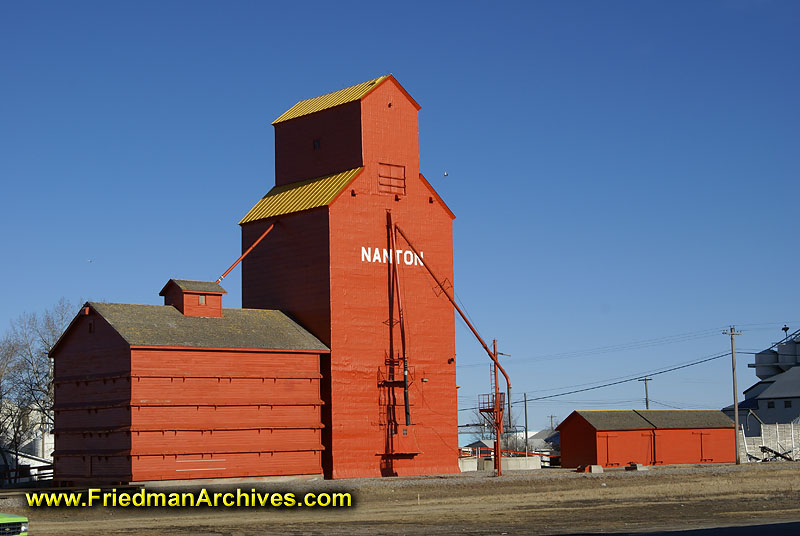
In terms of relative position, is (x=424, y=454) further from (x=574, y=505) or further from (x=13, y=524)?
(x=13, y=524)

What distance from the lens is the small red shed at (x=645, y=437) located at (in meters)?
67.2

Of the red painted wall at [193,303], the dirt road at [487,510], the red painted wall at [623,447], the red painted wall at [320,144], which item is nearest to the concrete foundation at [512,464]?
the red painted wall at [623,447]

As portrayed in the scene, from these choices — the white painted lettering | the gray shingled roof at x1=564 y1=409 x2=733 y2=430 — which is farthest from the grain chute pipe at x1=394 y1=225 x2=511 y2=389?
the gray shingled roof at x1=564 y1=409 x2=733 y2=430

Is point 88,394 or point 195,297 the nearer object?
A: point 88,394

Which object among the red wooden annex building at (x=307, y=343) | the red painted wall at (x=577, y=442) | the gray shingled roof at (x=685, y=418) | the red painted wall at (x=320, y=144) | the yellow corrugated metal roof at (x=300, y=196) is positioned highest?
the red painted wall at (x=320, y=144)

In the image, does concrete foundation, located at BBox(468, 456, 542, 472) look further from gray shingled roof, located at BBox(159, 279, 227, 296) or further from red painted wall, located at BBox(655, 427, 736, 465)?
gray shingled roof, located at BBox(159, 279, 227, 296)

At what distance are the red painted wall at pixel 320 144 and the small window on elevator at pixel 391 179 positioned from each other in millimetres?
1291

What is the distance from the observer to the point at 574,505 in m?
38.0

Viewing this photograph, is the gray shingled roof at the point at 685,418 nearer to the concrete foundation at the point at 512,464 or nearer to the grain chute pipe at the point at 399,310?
the concrete foundation at the point at 512,464

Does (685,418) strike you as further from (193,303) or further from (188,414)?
(188,414)

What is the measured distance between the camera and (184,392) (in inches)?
1866

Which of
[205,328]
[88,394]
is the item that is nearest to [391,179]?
[205,328]

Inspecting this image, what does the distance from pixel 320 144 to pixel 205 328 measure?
12.8 metres

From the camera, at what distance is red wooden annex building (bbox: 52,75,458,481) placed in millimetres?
47406
